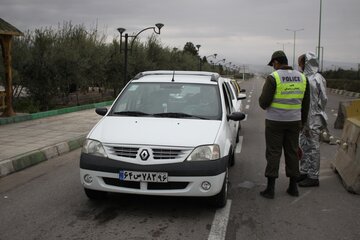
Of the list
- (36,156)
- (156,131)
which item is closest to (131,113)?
(156,131)

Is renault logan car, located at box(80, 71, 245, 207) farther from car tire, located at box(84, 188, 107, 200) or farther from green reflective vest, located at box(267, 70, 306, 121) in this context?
green reflective vest, located at box(267, 70, 306, 121)

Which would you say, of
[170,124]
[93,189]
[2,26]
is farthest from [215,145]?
[2,26]

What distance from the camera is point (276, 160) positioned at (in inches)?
225

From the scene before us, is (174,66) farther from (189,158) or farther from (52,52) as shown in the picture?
(189,158)

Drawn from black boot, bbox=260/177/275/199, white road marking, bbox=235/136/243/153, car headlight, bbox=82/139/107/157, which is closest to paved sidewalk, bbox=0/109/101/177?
car headlight, bbox=82/139/107/157

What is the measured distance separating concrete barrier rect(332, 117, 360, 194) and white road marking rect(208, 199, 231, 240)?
195cm

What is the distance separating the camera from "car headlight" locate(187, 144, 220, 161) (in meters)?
4.80

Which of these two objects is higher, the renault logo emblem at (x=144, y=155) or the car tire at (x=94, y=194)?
the renault logo emblem at (x=144, y=155)

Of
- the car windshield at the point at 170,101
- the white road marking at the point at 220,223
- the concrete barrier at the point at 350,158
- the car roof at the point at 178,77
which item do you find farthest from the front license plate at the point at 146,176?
the concrete barrier at the point at 350,158

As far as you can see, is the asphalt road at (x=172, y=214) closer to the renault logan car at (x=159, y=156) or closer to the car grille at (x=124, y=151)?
the renault logan car at (x=159, y=156)

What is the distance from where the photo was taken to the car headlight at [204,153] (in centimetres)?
480

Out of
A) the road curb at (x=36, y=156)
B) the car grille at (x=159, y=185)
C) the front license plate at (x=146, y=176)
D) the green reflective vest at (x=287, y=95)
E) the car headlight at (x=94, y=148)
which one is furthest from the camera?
the road curb at (x=36, y=156)

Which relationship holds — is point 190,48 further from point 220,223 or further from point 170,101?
point 220,223

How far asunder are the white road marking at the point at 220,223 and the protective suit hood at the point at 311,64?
2.36 m
